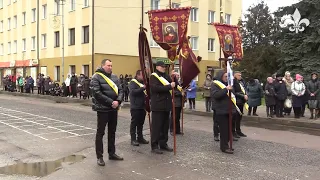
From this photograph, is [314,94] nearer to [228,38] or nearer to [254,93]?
[254,93]

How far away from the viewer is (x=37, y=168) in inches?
278

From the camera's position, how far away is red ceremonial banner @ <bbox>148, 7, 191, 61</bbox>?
29.4ft

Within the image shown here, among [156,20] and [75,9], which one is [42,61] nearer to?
[75,9]

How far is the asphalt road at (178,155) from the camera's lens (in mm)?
6691

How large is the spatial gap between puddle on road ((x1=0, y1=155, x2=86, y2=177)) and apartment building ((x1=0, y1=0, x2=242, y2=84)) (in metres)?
21.0

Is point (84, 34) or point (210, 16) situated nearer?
point (84, 34)

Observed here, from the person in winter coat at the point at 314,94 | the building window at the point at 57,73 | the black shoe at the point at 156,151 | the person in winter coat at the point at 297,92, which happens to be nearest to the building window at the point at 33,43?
the building window at the point at 57,73

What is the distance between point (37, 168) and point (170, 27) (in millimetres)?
4305

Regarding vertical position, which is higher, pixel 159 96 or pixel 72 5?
pixel 72 5

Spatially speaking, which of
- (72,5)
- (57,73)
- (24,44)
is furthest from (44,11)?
(57,73)

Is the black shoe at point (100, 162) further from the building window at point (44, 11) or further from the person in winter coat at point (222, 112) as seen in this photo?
the building window at point (44, 11)

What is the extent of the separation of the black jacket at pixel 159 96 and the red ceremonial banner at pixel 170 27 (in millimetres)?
1017

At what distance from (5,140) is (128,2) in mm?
25764

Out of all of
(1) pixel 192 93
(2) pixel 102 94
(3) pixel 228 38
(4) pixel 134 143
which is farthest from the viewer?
(1) pixel 192 93
